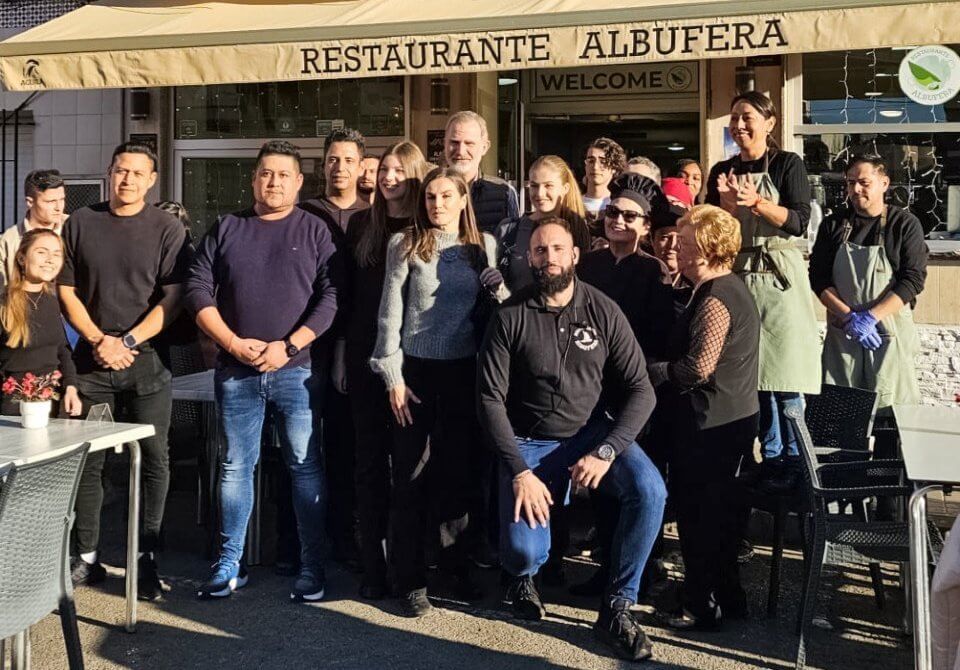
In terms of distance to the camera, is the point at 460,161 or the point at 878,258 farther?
the point at 878,258

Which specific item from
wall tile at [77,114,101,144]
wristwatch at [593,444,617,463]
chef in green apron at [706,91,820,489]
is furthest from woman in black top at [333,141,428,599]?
wall tile at [77,114,101,144]

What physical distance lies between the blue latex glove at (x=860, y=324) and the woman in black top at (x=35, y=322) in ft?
13.0

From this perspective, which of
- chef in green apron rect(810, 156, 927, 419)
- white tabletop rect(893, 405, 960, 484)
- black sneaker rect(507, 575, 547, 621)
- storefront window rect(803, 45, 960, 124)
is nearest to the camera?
white tabletop rect(893, 405, 960, 484)

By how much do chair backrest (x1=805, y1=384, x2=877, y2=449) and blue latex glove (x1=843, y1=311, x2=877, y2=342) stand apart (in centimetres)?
52

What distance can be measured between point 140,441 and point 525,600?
77.3 inches

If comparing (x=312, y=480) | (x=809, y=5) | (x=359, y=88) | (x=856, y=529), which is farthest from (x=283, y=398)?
(x=359, y=88)

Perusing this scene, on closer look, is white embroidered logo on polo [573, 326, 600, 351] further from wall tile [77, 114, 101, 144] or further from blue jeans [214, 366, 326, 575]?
wall tile [77, 114, 101, 144]

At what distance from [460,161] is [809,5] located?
7.64 feet

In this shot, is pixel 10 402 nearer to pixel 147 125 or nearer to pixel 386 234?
pixel 386 234

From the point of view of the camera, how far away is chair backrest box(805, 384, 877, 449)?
5383 millimetres

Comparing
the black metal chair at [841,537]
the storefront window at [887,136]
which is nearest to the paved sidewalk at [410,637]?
the black metal chair at [841,537]

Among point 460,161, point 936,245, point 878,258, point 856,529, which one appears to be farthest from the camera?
point 936,245

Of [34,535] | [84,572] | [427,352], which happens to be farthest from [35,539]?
[427,352]

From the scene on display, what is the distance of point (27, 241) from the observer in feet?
17.1
